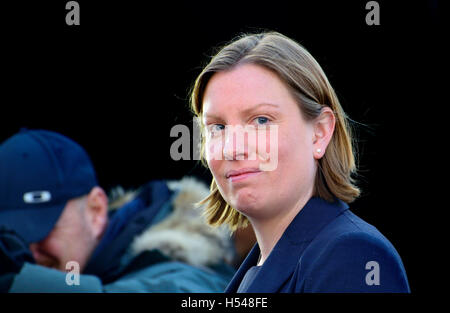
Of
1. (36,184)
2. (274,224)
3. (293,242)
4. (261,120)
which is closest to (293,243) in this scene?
(293,242)

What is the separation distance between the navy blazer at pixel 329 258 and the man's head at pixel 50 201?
2174mm

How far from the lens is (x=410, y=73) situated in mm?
3295

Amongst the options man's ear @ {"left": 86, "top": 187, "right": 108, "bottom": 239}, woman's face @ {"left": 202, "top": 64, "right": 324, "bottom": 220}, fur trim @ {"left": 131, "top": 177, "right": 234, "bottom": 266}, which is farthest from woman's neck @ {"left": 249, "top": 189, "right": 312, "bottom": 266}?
man's ear @ {"left": 86, "top": 187, "right": 108, "bottom": 239}

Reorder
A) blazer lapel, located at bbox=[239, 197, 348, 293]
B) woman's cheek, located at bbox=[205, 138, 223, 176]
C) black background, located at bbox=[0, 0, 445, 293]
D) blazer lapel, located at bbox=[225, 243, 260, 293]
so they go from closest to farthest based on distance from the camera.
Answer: blazer lapel, located at bbox=[239, 197, 348, 293], woman's cheek, located at bbox=[205, 138, 223, 176], blazer lapel, located at bbox=[225, 243, 260, 293], black background, located at bbox=[0, 0, 445, 293]

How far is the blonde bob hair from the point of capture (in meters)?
1.67

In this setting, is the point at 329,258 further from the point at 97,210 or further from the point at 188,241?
the point at 97,210

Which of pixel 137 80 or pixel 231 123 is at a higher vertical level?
pixel 231 123

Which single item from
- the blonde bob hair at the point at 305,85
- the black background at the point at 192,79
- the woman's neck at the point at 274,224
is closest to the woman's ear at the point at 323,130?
the blonde bob hair at the point at 305,85

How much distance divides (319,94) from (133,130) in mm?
3270

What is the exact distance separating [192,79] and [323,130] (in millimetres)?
2453

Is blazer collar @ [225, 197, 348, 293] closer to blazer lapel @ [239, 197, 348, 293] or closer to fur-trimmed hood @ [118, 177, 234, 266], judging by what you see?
blazer lapel @ [239, 197, 348, 293]

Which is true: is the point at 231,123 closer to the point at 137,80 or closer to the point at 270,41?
the point at 270,41

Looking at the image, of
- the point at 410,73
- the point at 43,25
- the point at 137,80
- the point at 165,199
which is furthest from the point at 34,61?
the point at 410,73

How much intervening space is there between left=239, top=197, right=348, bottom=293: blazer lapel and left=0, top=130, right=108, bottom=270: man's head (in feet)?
7.10
